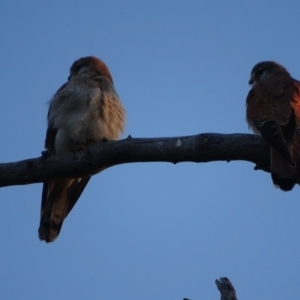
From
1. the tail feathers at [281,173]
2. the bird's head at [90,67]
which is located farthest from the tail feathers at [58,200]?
the tail feathers at [281,173]

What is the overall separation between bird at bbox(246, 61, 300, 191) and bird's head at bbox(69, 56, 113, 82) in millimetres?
1592

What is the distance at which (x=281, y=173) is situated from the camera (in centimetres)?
479

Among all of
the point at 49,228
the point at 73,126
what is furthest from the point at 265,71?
the point at 49,228

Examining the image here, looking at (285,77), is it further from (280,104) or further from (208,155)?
(208,155)

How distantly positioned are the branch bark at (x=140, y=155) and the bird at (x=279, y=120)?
0.42 ft

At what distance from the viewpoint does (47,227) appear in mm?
6270

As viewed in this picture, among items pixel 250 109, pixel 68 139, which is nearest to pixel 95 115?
pixel 68 139

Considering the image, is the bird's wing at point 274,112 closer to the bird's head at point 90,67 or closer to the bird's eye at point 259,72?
the bird's eye at point 259,72

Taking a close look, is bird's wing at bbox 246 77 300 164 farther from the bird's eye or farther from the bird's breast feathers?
the bird's breast feathers

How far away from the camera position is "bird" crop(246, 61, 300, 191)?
4809mm

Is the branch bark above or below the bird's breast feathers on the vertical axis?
below

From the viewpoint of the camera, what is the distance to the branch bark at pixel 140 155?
4.57m

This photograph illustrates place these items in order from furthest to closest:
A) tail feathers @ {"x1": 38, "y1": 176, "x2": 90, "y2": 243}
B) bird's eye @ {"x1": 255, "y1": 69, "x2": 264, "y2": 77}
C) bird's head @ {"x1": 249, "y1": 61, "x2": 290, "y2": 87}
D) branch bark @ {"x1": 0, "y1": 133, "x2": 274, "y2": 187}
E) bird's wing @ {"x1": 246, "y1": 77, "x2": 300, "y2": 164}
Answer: bird's eye @ {"x1": 255, "y1": 69, "x2": 264, "y2": 77}
bird's head @ {"x1": 249, "y1": 61, "x2": 290, "y2": 87}
tail feathers @ {"x1": 38, "y1": 176, "x2": 90, "y2": 243}
bird's wing @ {"x1": 246, "y1": 77, "x2": 300, "y2": 164}
branch bark @ {"x1": 0, "y1": 133, "x2": 274, "y2": 187}

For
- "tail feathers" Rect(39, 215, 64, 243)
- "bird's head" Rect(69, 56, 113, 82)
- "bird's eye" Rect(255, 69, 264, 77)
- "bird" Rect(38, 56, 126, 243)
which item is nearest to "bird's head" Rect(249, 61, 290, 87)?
"bird's eye" Rect(255, 69, 264, 77)
